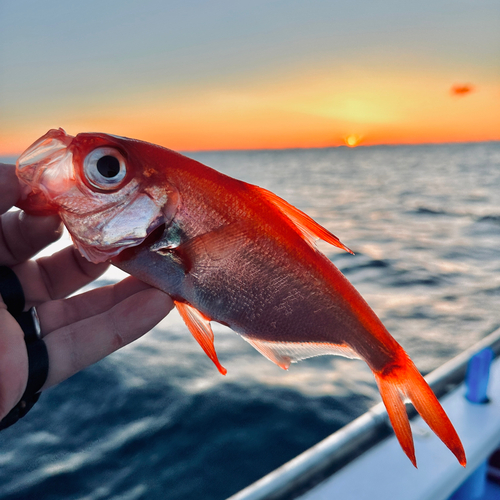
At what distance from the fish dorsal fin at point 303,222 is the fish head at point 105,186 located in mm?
333

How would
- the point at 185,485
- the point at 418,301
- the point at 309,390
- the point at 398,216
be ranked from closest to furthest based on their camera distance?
the point at 185,485 → the point at 309,390 → the point at 418,301 → the point at 398,216

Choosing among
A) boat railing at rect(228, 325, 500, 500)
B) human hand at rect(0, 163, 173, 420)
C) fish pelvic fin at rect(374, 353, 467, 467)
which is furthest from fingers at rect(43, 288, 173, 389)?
boat railing at rect(228, 325, 500, 500)

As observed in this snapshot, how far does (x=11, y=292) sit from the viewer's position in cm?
201

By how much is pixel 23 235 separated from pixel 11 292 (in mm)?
312

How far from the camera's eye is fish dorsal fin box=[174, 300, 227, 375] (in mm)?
1550

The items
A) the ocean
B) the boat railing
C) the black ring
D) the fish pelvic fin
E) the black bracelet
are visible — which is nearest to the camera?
the fish pelvic fin

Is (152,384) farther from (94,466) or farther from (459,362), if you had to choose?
(459,362)

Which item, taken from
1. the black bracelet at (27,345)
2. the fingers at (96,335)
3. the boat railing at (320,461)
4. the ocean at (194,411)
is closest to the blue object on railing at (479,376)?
the boat railing at (320,461)

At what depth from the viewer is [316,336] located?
1548 millimetres

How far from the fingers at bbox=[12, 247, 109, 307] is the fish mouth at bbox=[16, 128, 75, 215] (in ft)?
3.01

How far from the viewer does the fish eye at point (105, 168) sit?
1.42 metres

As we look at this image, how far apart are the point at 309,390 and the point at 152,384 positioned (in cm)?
222

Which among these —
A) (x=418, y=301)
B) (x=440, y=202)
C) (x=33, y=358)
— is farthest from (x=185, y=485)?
(x=440, y=202)

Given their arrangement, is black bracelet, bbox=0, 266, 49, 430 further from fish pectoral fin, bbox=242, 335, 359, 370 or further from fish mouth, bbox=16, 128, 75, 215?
fish pectoral fin, bbox=242, 335, 359, 370
